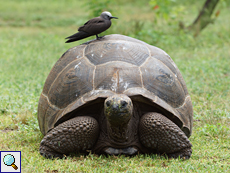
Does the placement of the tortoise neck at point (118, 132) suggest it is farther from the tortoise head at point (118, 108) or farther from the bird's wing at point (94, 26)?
the bird's wing at point (94, 26)

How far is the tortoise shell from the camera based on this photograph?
2669 millimetres

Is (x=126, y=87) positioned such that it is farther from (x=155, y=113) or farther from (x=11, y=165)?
(x=11, y=165)

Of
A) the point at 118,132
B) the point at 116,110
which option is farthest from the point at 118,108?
the point at 118,132

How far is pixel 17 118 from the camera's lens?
3.64 metres

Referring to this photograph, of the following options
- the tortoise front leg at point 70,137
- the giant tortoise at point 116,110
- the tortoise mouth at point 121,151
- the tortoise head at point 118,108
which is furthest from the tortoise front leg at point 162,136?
the tortoise front leg at point 70,137

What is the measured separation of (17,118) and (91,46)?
1.25m

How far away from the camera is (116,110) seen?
2367mm

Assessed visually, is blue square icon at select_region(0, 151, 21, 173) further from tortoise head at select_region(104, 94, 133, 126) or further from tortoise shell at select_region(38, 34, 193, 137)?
tortoise head at select_region(104, 94, 133, 126)

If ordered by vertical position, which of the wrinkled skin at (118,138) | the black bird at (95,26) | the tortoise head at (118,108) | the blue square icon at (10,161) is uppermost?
the black bird at (95,26)

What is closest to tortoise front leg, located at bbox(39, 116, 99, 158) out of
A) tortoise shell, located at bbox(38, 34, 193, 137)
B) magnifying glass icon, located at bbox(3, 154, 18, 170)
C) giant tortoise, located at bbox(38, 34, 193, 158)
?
giant tortoise, located at bbox(38, 34, 193, 158)

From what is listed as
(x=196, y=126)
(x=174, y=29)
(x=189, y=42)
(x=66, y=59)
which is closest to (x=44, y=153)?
(x=66, y=59)

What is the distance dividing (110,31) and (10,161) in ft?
18.4

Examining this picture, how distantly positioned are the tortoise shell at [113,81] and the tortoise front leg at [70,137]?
12cm

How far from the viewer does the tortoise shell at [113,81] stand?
2.67 metres
